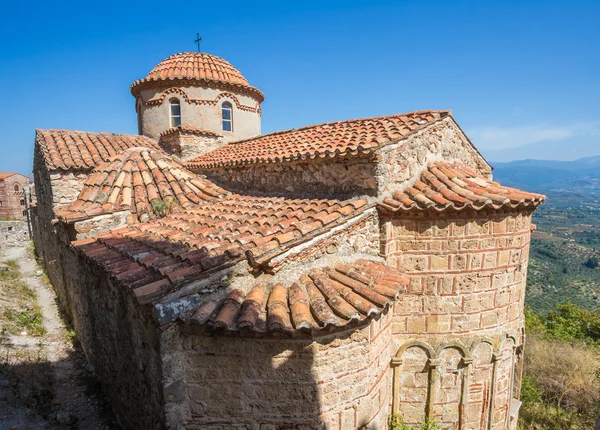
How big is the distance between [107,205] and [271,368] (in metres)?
4.75

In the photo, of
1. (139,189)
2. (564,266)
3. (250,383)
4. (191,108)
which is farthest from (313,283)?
(564,266)

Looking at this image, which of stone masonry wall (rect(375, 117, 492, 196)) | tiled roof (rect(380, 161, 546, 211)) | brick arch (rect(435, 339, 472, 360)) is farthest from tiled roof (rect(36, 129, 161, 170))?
brick arch (rect(435, 339, 472, 360))

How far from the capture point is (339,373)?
148 inches

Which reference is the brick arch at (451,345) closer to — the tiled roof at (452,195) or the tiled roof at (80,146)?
the tiled roof at (452,195)

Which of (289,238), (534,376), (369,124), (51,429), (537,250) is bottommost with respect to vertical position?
(537,250)

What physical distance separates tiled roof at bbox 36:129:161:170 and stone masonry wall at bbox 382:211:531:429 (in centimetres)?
720

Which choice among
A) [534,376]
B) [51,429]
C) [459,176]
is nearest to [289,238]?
[459,176]

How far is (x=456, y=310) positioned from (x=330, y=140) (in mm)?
3409

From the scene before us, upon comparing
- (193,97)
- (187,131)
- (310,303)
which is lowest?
(310,303)

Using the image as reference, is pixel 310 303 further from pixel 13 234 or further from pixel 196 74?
pixel 13 234

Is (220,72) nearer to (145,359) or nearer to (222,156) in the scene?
(222,156)

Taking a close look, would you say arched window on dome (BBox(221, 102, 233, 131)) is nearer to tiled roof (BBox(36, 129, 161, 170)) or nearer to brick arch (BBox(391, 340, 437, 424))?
tiled roof (BBox(36, 129, 161, 170))

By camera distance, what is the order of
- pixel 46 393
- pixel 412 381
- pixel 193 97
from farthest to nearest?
pixel 193 97 → pixel 46 393 → pixel 412 381

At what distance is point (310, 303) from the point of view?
3600 mm
